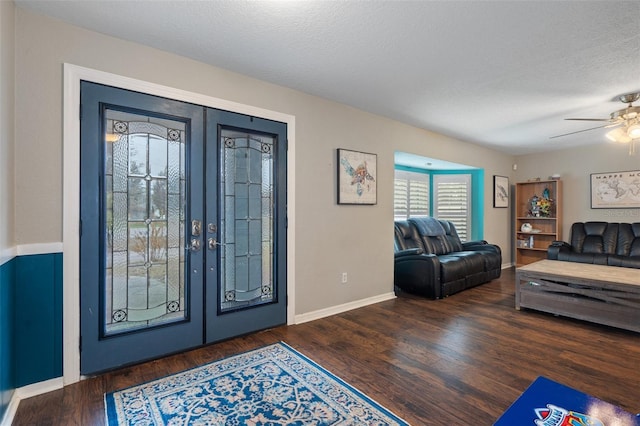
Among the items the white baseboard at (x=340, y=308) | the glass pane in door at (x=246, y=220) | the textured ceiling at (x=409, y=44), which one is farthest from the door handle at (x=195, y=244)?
the textured ceiling at (x=409, y=44)

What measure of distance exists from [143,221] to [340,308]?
2290 mm

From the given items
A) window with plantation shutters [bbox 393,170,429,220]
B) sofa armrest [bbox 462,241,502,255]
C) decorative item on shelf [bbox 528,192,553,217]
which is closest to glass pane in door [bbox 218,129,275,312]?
window with plantation shutters [bbox 393,170,429,220]

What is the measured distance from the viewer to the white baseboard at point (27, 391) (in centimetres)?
178

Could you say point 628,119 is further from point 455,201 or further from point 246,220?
point 246,220

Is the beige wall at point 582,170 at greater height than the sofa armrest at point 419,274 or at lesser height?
greater

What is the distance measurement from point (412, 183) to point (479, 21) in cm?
437

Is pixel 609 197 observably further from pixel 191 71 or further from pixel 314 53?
pixel 191 71

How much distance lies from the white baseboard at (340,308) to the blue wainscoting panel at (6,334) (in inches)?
84.6

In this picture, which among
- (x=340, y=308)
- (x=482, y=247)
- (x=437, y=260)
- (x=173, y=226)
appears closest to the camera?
(x=173, y=226)

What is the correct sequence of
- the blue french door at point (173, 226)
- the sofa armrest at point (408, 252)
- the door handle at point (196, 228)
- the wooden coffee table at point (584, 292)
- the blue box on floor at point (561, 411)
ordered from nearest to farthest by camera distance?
the blue box on floor at point (561, 411), the blue french door at point (173, 226), the door handle at point (196, 228), the wooden coffee table at point (584, 292), the sofa armrest at point (408, 252)

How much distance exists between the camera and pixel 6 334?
1.78m

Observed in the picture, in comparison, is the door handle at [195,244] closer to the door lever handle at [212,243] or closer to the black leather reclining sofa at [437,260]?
the door lever handle at [212,243]

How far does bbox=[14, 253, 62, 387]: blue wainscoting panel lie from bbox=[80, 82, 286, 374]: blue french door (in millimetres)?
149

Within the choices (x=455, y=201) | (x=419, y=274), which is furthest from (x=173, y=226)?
(x=455, y=201)
